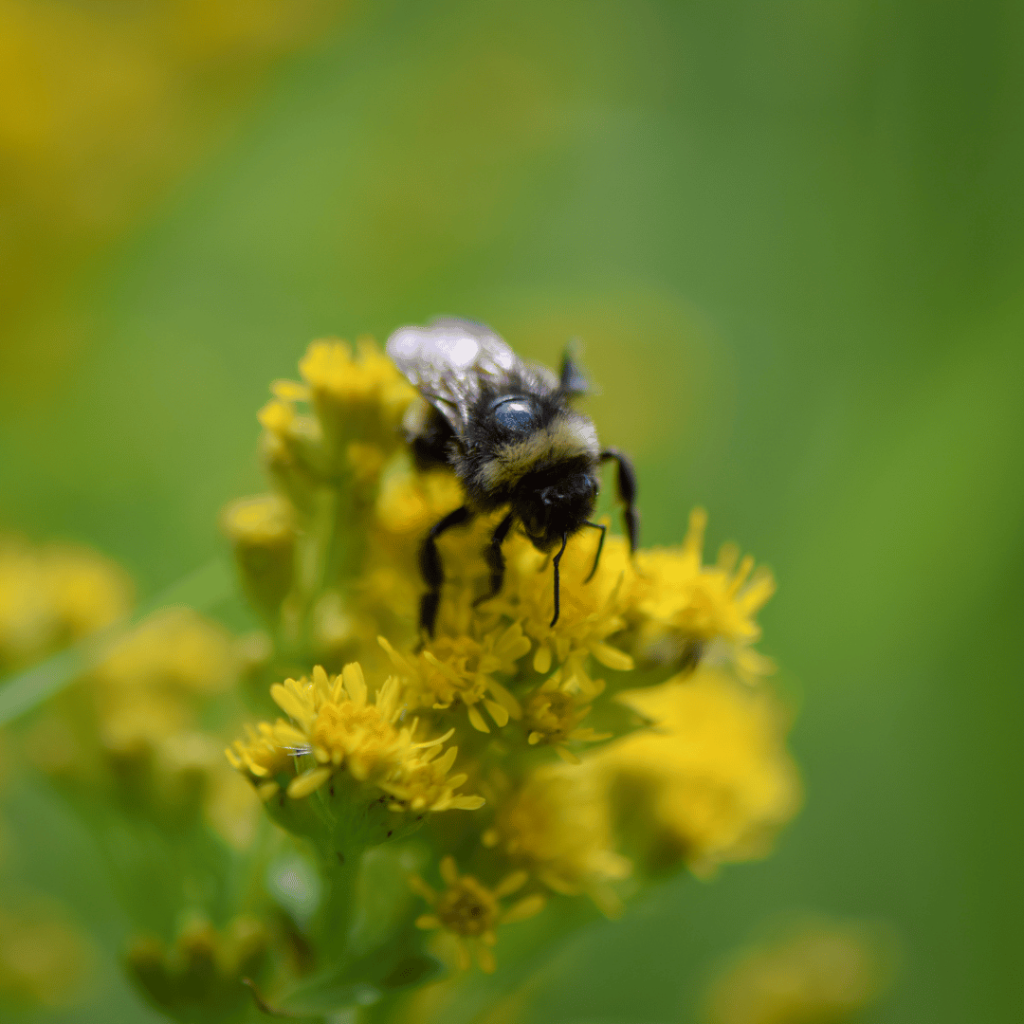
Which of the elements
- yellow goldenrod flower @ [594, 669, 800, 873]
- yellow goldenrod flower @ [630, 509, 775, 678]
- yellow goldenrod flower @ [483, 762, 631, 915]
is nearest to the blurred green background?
yellow goldenrod flower @ [594, 669, 800, 873]

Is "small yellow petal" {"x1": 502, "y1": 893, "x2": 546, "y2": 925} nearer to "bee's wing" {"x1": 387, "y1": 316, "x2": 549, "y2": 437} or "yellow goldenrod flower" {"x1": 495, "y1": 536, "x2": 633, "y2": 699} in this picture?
"yellow goldenrod flower" {"x1": 495, "y1": 536, "x2": 633, "y2": 699}

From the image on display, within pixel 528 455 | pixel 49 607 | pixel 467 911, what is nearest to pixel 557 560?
pixel 528 455

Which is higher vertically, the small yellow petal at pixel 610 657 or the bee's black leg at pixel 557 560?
the bee's black leg at pixel 557 560

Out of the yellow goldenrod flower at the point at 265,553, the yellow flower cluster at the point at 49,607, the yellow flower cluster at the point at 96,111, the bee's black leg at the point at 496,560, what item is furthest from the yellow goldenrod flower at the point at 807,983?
the yellow flower cluster at the point at 96,111

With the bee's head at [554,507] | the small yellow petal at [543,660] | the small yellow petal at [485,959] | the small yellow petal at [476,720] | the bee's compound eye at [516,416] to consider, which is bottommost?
the small yellow petal at [485,959]

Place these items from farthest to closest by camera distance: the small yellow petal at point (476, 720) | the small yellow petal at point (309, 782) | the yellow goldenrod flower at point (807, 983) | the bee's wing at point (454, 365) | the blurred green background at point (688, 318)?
the blurred green background at point (688, 318) → the yellow goldenrod flower at point (807, 983) → the bee's wing at point (454, 365) → the small yellow petal at point (476, 720) → the small yellow petal at point (309, 782)

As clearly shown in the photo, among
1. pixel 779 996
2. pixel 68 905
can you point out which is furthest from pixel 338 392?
pixel 779 996

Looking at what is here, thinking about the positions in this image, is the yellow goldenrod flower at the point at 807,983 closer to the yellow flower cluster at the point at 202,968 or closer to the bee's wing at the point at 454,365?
the yellow flower cluster at the point at 202,968

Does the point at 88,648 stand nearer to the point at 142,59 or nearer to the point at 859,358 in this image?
the point at 859,358

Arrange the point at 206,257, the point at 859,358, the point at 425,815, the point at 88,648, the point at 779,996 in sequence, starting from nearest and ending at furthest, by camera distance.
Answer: the point at 425,815 → the point at 88,648 → the point at 779,996 → the point at 859,358 → the point at 206,257
